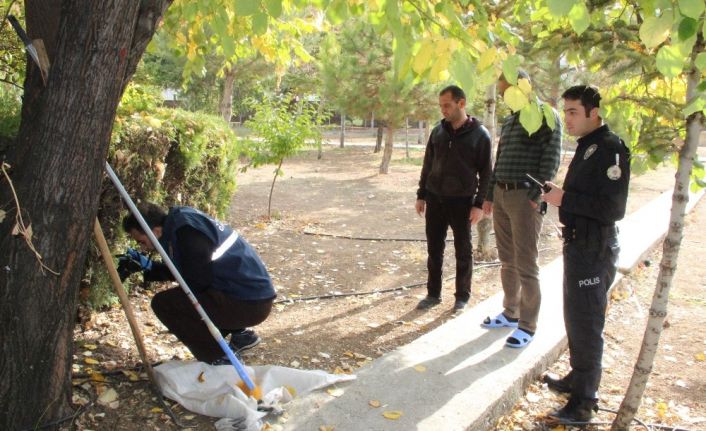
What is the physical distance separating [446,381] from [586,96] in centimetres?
191

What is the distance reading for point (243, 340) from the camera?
4.14 metres

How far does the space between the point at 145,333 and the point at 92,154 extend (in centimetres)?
197

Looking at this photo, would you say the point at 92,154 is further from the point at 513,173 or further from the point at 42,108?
the point at 513,173

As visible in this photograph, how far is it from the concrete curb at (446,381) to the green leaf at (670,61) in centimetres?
203

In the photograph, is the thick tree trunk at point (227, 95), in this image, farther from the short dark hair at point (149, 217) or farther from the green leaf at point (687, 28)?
the green leaf at point (687, 28)

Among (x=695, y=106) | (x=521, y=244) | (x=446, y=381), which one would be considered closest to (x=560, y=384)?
(x=446, y=381)

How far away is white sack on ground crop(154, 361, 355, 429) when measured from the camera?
10.2ft

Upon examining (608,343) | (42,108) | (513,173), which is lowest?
(608,343)

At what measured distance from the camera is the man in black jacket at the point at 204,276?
11.2 feet

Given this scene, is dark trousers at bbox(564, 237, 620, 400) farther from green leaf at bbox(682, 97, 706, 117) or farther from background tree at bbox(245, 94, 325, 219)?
background tree at bbox(245, 94, 325, 219)

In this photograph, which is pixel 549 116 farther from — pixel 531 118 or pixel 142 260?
pixel 142 260

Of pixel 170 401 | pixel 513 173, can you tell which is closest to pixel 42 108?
pixel 170 401

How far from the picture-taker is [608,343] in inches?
195

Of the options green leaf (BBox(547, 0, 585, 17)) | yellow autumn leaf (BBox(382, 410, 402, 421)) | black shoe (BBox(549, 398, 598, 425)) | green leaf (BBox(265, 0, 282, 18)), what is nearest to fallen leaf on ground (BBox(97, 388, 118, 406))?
yellow autumn leaf (BBox(382, 410, 402, 421))
